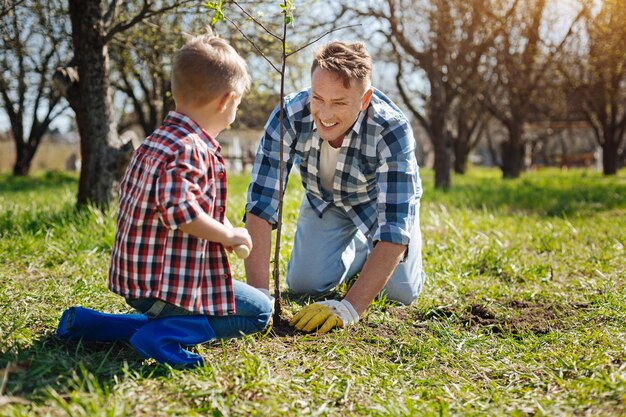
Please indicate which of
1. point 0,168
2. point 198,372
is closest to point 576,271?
point 198,372

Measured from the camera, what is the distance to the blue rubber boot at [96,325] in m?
2.40

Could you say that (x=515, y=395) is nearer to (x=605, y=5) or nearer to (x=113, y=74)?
(x=605, y=5)

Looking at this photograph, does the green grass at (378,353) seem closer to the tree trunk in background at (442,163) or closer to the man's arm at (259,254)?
the man's arm at (259,254)

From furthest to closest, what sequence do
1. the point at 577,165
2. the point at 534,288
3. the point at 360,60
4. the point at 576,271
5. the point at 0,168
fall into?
1. the point at 577,165
2. the point at 0,168
3. the point at 576,271
4. the point at 534,288
5. the point at 360,60

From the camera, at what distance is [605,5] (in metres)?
11.6

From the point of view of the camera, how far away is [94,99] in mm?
5707

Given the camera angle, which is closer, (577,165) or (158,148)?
(158,148)

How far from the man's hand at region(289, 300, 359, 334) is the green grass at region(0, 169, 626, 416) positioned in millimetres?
64

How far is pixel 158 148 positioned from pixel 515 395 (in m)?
1.56

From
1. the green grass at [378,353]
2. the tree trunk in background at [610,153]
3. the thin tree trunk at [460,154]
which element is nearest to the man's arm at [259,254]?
the green grass at [378,353]

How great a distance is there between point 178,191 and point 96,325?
0.79m

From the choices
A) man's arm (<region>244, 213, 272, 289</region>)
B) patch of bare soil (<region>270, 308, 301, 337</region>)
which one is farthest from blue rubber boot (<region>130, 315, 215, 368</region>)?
man's arm (<region>244, 213, 272, 289</region>)

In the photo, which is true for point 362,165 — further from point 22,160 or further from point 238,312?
point 22,160

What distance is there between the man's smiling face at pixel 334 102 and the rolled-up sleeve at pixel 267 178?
11.9 inches
